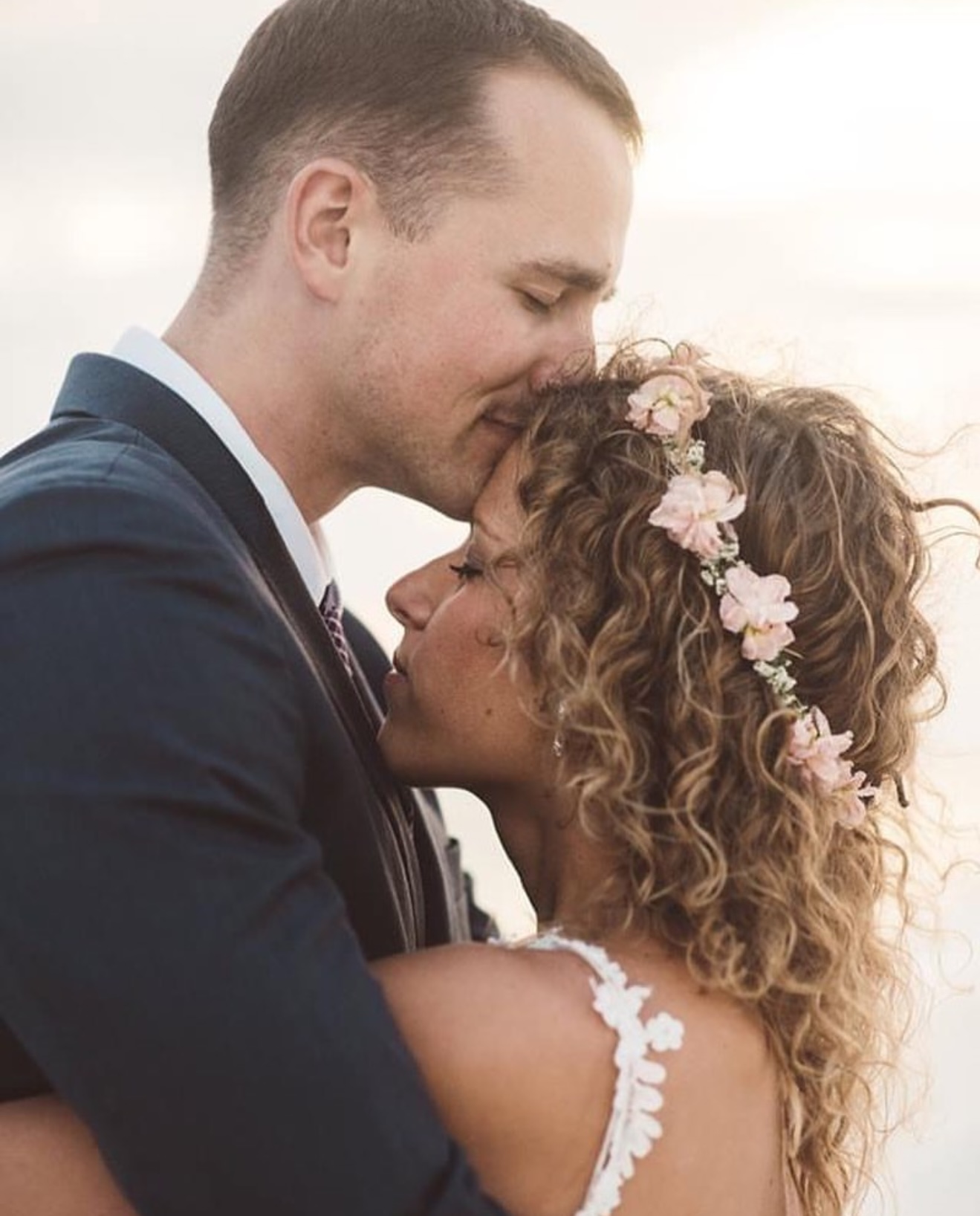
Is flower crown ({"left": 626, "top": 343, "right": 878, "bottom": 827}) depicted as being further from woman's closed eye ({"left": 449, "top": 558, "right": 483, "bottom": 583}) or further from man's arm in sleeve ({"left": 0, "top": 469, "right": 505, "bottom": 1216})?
man's arm in sleeve ({"left": 0, "top": 469, "right": 505, "bottom": 1216})

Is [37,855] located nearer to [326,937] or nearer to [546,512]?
[326,937]

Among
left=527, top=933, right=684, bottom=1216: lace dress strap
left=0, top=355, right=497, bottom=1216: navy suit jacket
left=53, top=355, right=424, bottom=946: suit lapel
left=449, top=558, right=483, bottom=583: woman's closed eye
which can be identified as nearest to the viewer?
left=0, top=355, right=497, bottom=1216: navy suit jacket

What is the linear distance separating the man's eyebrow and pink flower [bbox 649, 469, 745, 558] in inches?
19.7

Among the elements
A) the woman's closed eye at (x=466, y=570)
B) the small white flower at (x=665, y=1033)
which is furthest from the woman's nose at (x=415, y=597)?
the small white flower at (x=665, y=1033)

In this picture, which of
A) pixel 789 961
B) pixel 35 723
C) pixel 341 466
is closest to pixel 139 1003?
pixel 35 723

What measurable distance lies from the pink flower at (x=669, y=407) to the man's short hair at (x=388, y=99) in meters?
0.48

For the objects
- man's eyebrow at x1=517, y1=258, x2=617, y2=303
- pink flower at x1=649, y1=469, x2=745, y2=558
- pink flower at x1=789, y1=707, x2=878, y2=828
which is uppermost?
man's eyebrow at x1=517, y1=258, x2=617, y2=303

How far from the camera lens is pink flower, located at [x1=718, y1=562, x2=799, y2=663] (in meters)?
2.64

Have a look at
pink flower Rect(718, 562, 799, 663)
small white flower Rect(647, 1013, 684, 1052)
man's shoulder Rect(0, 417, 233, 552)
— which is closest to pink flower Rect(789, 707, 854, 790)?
pink flower Rect(718, 562, 799, 663)

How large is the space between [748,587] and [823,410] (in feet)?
1.43

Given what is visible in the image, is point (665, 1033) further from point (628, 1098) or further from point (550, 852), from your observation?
point (550, 852)

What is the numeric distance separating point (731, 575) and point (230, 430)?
2.74ft

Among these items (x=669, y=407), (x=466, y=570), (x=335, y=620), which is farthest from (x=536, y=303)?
(x=335, y=620)

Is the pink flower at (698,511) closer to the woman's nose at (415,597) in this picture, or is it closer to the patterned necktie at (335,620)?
the woman's nose at (415,597)
